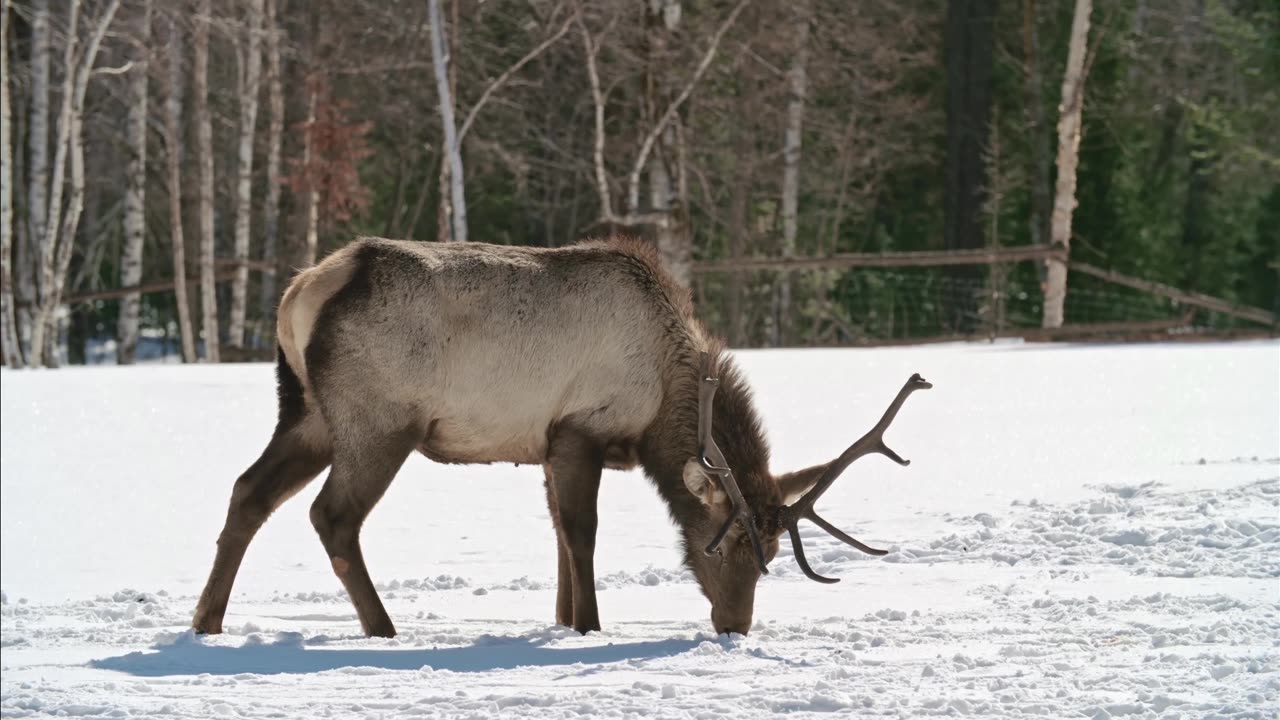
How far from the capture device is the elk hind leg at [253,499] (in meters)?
6.39

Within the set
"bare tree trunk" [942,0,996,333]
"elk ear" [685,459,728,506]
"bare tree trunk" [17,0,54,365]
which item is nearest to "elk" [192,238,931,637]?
"elk ear" [685,459,728,506]

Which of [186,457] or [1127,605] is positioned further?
[186,457]

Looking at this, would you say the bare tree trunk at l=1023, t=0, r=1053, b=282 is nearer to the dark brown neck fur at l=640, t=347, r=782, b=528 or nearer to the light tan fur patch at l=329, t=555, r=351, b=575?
the dark brown neck fur at l=640, t=347, r=782, b=528

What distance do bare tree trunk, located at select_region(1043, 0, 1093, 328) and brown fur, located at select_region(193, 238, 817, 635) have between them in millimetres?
13745

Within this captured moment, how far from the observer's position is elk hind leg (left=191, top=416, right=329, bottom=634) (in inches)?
251

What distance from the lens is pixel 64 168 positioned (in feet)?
63.1

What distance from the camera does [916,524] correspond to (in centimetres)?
875

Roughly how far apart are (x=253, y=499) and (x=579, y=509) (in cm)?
135

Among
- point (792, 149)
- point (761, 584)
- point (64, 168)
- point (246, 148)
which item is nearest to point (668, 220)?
point (792, 149)

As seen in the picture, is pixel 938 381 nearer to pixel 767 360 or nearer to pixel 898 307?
pixel 767 360

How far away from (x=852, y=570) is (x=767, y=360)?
28.0ft

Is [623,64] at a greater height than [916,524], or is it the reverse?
[623,64]

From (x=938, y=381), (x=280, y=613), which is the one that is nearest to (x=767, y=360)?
(x=938, y=381)

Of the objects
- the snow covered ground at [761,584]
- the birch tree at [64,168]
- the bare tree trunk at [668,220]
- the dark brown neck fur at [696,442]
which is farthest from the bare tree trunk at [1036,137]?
the dark brown neck fur at [696,442]
